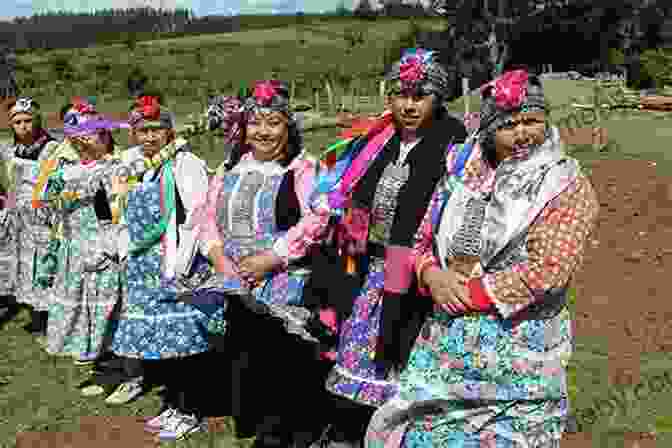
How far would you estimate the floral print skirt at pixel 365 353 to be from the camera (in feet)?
9.67

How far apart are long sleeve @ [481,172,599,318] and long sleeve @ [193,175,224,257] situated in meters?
1.69

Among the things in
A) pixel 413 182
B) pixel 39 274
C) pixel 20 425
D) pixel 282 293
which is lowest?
pixel 20 425

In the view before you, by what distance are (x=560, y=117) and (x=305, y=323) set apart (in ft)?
44.5

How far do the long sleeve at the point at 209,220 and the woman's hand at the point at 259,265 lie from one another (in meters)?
0.26

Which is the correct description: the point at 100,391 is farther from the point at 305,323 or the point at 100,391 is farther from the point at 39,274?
the point at 305,323

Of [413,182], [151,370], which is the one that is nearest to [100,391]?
[151,370]

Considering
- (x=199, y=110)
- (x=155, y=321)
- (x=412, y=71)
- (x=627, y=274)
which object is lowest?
(x=627, y=274)

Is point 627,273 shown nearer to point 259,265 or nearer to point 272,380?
point 272,380

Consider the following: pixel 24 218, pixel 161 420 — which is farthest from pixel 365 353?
pixel 24 218

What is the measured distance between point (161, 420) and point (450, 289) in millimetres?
2679

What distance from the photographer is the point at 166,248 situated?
156 inches

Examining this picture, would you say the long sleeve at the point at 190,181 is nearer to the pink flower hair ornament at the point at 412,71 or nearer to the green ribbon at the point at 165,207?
the green ribbon at the point at 165,207

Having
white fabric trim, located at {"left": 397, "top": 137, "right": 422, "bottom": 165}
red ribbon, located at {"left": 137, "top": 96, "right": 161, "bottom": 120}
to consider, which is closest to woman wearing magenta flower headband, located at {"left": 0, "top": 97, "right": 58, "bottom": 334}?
red ribbon, located at {"left": 137, "top": 96, "right": 161, "bottom": 120}

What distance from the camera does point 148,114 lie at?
13.0 feet
